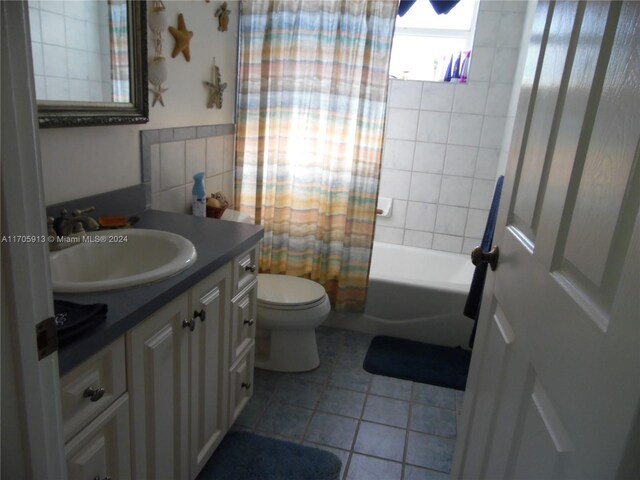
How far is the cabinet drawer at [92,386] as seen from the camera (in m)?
0.90

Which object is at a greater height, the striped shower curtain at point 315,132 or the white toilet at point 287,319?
the striped shower curtain at point 315,132

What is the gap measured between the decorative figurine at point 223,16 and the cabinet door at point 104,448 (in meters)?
1.79

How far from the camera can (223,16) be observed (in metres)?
2.22

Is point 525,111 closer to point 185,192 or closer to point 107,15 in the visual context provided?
point 107,15

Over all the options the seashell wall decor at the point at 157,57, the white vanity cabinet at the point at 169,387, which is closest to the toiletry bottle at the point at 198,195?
the seashell wall decor at the point at 157,57

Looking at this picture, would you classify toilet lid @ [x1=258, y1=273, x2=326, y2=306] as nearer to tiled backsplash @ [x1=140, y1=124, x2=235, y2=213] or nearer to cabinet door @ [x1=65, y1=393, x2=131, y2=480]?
tiled backsplash @ [x1=140, y1=124, x2=235, y2=213]

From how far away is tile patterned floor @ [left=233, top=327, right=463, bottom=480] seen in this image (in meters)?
1.82

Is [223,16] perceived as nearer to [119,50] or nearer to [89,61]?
[119,50]

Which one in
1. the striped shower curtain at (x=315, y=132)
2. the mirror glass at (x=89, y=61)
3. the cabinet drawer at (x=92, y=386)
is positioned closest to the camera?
the cabinet drawer at (x=92, y=386)

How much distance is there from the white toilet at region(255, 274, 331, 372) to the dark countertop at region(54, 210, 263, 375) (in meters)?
0.55

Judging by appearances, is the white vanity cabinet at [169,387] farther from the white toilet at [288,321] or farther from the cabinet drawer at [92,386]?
the white toilet at [288,321]

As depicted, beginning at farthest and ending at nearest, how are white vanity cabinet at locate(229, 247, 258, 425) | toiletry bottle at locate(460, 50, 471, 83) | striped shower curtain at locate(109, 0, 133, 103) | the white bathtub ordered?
toiletry bottle at locate(460, 50, 471, 83) → the white bathtub → white vanity cabinet at locate(229, 247, 258, 425) → striped shower curtain at locate(109, 0, 133, 103)

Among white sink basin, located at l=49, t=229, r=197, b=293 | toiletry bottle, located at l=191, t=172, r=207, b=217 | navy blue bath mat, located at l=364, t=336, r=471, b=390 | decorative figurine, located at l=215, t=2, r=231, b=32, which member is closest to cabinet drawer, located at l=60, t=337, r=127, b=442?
white sink basin, located at l=49, t=229, r=197, b=293

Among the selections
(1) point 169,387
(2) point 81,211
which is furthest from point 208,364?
(2) point 81,211
